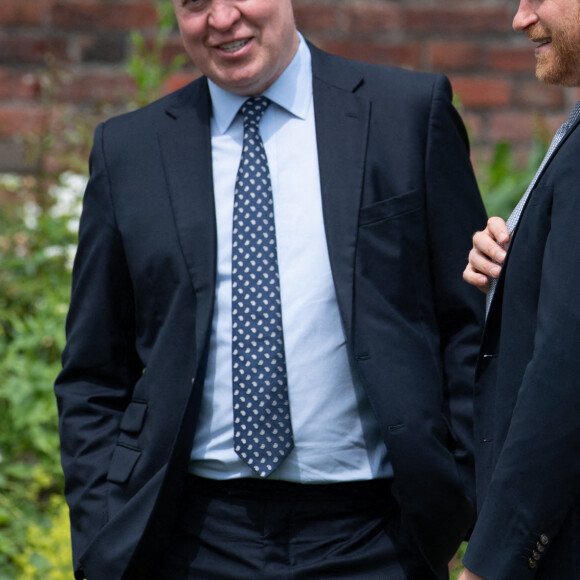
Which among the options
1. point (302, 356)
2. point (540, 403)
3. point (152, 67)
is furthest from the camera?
point (152, 67)

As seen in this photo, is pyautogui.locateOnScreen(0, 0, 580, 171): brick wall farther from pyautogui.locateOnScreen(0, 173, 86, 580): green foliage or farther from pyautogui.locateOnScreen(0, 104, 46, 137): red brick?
pyautogui.locateOnScreen(0, 173, 86, 580): green foliage

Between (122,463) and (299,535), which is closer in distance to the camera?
(299,535)

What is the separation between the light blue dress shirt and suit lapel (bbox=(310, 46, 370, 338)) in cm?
4

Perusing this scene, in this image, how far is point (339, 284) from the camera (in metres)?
2.29

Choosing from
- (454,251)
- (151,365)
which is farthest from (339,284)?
(151,365)

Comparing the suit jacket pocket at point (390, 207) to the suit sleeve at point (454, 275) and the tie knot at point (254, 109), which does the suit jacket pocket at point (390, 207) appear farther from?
the tie knot at point (254, 109)

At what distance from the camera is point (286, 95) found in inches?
97.8

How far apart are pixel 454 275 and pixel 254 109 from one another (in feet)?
1.86

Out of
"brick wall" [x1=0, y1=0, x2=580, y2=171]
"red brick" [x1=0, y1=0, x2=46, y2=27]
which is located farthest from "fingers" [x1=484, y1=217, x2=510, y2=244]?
"red brick" [x1=0, y1=0, x2=46, y2=27]

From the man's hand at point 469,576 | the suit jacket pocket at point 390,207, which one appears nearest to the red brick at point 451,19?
the suit jacket pocket at point 390,207

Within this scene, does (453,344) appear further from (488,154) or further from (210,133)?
(488,154)

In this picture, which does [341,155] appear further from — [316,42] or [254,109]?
[316,42]

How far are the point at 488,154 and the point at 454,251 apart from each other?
2314 mm

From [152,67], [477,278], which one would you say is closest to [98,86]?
[152,67]
